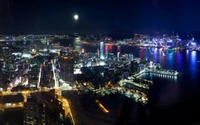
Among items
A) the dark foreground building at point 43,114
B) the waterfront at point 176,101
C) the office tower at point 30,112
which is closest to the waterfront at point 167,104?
the waterfront at point 176,101

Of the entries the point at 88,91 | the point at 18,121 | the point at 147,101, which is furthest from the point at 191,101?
the point at 18,121

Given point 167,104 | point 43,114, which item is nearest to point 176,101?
point 167,104

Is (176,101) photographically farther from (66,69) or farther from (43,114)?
(66,69)

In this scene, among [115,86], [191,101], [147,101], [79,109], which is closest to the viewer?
[79,109]

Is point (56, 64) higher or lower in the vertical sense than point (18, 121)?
higher

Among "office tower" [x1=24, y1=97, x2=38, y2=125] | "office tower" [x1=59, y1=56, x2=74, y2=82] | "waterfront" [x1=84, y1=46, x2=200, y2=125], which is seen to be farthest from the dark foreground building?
"office tower" [x1=59, y1=56, x2=74, y2=82]

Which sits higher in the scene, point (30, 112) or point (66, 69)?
point (66, 69)

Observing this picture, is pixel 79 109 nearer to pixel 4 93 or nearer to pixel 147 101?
pixel 147 101
